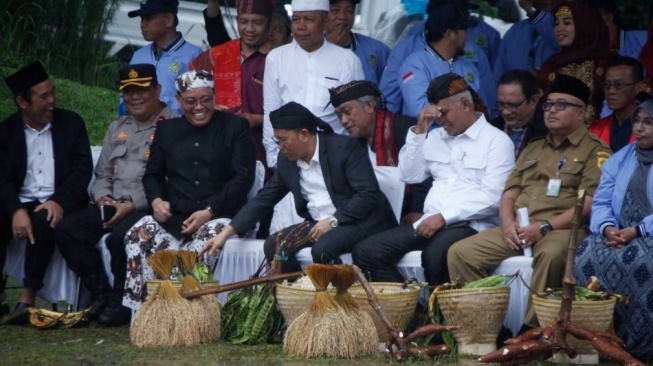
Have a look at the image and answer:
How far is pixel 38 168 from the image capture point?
29.5ft

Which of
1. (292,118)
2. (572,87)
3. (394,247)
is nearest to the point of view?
(572,87)

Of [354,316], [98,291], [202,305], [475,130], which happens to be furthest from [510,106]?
[98,291]

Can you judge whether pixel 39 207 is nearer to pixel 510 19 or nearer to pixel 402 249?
pixel 402 249

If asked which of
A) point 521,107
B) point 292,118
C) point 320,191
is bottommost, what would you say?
point 320,191

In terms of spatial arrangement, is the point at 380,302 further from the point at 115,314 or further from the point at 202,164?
the point at 115,314

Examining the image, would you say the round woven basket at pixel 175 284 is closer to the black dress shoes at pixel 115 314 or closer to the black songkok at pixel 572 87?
the black dress shoes at pixel 115 314

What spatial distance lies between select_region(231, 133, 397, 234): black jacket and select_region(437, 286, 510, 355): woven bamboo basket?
107 cm

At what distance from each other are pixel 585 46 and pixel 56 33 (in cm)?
744

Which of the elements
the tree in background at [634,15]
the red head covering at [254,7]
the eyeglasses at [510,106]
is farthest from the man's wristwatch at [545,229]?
the tree in background at [634,15]

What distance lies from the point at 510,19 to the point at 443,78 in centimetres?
404

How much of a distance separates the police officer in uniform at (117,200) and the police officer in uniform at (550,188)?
2.53 meters

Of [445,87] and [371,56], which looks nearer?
[445,87]

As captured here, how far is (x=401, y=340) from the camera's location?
6.55m

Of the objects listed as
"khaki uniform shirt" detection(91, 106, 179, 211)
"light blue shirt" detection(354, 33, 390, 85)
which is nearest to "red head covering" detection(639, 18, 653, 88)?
"light blue shirt" detection(354, 33, 390, 85)
